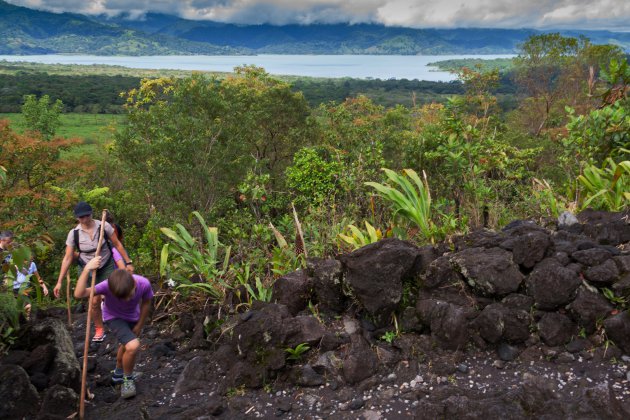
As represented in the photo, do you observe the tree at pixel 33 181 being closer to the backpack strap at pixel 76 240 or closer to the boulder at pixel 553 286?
the backpack strap at pixel 76 240

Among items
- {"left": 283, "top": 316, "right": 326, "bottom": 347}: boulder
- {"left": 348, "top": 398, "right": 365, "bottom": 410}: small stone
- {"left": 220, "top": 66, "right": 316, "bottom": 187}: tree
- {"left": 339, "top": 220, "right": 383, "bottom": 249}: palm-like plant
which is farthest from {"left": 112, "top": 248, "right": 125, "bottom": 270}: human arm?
{"left": 220, "top": 66, "right": 316, "bottom": 187}: tree

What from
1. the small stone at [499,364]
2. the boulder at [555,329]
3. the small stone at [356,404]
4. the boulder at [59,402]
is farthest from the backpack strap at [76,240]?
the boulder at [555,329]

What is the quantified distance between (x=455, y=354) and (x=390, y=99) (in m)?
93.3

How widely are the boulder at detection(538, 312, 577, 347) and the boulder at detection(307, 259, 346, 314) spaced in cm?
173

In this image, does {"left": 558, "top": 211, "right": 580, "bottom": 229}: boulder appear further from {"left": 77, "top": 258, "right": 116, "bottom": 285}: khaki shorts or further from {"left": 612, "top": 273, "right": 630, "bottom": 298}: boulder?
{"left": 77, "top": 258, "right": 116, "bottom": 285}: khaki shorts

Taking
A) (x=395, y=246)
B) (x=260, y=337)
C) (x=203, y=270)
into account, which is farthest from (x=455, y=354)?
(x=203, y=270)

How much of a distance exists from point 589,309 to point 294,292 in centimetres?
252

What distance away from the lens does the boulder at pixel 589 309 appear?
403 cm

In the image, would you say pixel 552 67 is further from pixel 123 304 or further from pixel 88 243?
pixel 123 304

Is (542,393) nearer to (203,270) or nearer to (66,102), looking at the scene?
(203,270)

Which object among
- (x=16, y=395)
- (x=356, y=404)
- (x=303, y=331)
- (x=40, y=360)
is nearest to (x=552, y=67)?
(x=303, y=331)

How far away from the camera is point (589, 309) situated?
404 cm

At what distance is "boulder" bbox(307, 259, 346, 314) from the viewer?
15.8ft

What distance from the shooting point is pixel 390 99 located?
94062 millimetres
